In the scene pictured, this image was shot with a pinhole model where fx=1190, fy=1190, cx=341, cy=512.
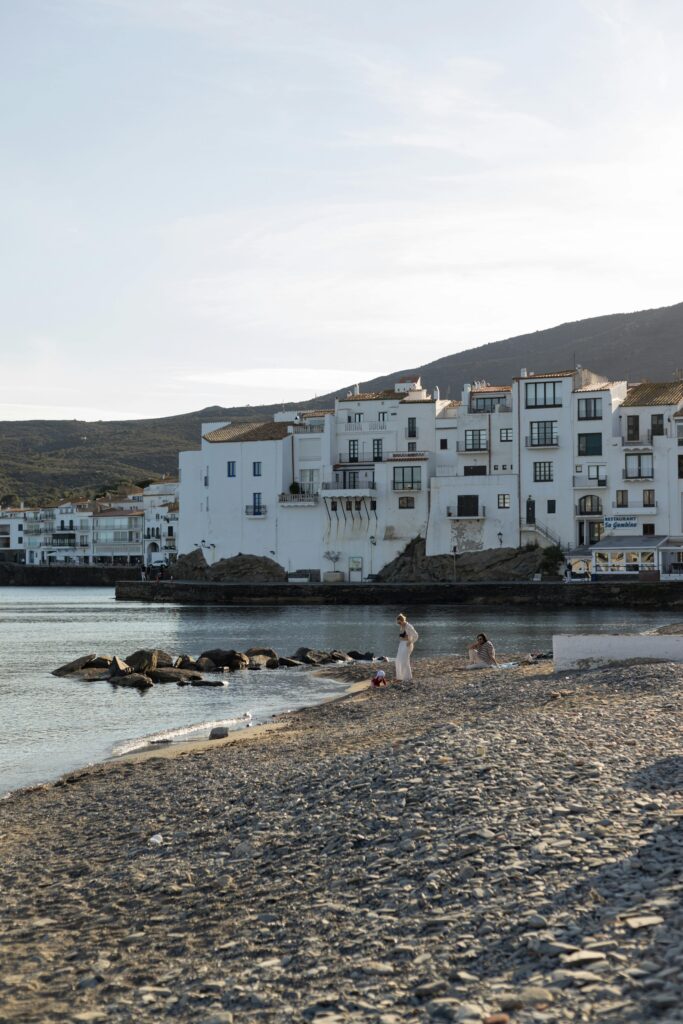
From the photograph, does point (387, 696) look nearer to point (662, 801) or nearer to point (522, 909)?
point (662, 801)

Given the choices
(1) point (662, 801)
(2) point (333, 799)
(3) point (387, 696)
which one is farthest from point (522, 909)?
(3) point (387, 696)

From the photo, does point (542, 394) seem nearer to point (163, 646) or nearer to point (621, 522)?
point (621, 522)

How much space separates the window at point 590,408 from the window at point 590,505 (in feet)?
16.2

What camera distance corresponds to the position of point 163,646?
45000mm

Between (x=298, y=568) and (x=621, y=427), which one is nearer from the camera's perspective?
(x=621, y=427)

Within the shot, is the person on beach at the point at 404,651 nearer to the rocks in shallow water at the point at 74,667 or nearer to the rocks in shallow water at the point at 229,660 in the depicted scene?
the rocks in shallow water at the point at 229,660

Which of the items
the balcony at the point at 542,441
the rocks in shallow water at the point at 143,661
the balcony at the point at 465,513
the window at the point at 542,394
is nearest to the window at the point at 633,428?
the balcony at the point at 542,441

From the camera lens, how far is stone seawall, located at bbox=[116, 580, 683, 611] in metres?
64.0

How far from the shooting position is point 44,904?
9.34m

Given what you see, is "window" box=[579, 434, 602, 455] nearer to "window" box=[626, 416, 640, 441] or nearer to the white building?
the white building

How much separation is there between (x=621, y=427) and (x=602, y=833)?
67.2 meters

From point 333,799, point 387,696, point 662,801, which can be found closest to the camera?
point 662,801

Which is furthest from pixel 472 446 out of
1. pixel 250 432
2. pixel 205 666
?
pixel 205 666

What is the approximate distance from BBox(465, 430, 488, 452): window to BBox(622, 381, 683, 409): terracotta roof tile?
29.7 feet
